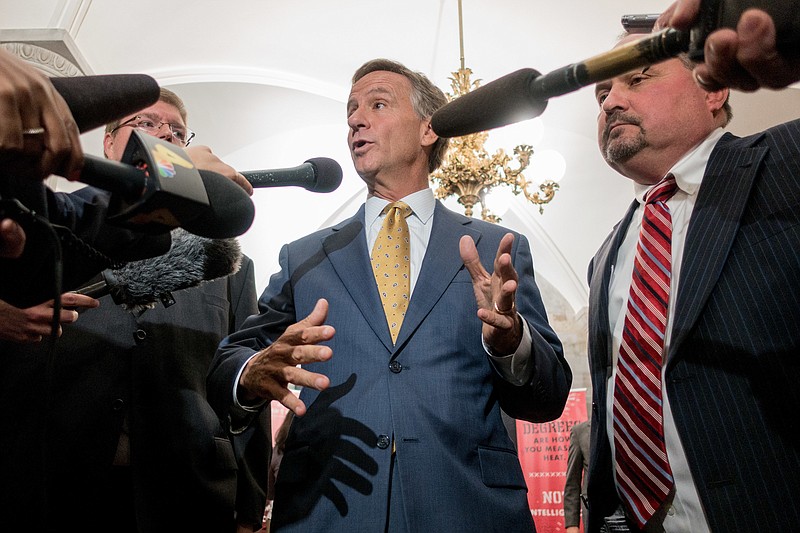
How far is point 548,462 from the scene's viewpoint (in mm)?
7703

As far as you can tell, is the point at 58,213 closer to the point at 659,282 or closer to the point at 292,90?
the point at 659,282

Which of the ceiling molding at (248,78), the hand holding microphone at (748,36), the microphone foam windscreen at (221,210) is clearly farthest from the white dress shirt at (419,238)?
the ceiling molding at (248,78)

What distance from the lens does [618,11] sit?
20.8 feet

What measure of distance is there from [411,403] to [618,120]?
3.94 ft

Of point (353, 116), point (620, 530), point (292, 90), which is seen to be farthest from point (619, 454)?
point (292, 90)

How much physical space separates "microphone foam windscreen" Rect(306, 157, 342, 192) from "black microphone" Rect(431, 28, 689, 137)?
441 mm

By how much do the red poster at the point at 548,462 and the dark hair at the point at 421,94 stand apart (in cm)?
570

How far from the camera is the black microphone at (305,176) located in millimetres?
1399

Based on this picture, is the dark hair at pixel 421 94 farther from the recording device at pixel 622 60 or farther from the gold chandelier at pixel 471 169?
the gold chandelier at pixel 471 169

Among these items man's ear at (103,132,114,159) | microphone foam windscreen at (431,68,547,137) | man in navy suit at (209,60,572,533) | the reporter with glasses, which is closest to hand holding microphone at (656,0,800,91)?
microphone foam windscreen at (431,68,547,137)

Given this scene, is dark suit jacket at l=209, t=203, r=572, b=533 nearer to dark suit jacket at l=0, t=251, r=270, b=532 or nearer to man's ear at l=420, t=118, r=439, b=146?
dark suit jacket at l=0, t=251, r=270, b=532

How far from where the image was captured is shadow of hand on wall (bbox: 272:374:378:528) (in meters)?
1.56

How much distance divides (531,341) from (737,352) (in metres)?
0.46

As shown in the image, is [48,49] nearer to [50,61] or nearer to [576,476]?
[50,61]
